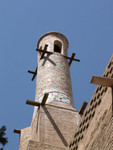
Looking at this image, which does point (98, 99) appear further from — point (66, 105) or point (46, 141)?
point (66, 105)

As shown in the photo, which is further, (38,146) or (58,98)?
(58,98)

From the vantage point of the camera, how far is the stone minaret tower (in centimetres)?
571

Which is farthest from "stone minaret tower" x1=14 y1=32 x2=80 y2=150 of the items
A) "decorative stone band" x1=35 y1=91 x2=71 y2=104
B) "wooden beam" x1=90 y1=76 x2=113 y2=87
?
"wooden beam" x1=90 y1=76 x2=113 y2=87

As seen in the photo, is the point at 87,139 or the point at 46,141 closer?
the point at 87,139

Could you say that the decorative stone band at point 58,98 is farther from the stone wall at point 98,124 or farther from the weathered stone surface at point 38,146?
the stone wall at point 98,124

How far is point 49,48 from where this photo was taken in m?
9.02

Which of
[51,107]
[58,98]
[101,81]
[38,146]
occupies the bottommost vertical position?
[38,146]

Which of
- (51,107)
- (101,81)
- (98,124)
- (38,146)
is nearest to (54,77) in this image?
(51,107)

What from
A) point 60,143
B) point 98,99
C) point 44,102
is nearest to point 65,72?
point 44,102

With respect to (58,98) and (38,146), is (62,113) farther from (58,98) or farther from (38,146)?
(38,146)

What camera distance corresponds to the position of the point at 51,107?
6.41m

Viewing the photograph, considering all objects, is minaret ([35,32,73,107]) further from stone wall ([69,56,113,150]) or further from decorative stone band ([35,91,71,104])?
stone wall ([69,56,113,150])

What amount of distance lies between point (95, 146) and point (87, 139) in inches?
16.8

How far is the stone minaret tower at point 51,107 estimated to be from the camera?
225 inches
